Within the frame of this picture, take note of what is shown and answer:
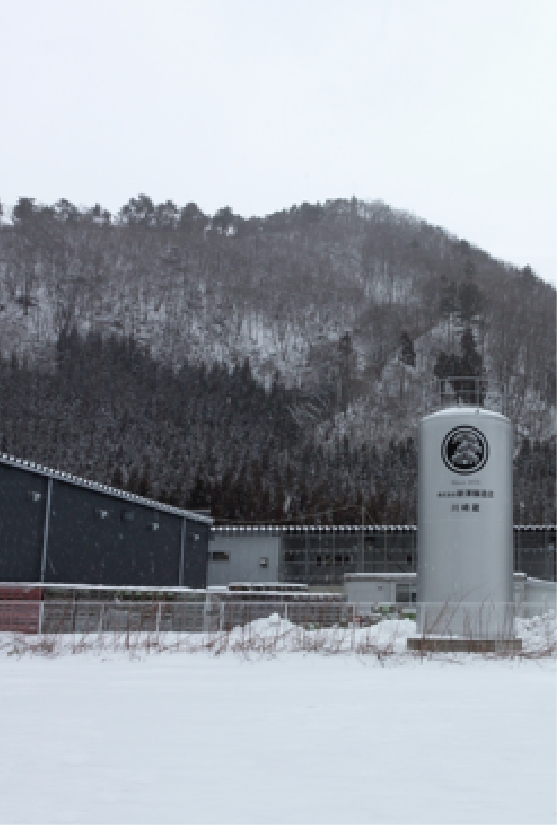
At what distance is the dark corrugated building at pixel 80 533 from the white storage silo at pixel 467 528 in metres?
12.7

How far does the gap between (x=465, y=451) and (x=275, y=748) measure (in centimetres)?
1153

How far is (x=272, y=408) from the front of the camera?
137375 mm

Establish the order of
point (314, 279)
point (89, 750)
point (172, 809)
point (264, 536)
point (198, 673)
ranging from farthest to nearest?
point (314, 279), point (264, 536), point (198, 673), point (89, 750), point (172, 809)

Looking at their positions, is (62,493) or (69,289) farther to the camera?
(69,289)

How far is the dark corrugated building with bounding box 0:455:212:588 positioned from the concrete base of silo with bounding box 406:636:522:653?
1345 centimetres

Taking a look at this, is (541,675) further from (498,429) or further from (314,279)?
(314,279)

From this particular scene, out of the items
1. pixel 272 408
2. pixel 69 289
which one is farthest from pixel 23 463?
pixel 69 289

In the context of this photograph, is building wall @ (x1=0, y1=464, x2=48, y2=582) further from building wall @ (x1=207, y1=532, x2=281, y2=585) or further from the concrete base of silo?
building wall @ (x1=207, y1=532, x2=281, y2=585)

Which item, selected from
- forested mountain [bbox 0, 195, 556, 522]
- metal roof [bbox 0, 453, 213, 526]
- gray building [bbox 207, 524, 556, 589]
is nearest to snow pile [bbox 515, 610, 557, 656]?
metal roof [bbox 0, 453, 213, 526]

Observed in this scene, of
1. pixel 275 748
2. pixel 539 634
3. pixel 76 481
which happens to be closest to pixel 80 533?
pixel 76 481

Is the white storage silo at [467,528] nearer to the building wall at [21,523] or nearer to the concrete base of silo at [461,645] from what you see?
the concrete base of silo at [461,645]

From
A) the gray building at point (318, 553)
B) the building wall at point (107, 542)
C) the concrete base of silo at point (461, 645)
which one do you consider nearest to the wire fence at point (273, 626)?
the concrete base of silo at point (461, 645)

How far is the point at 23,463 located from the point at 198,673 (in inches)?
561

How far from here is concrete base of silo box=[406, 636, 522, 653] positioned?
15750 mm
